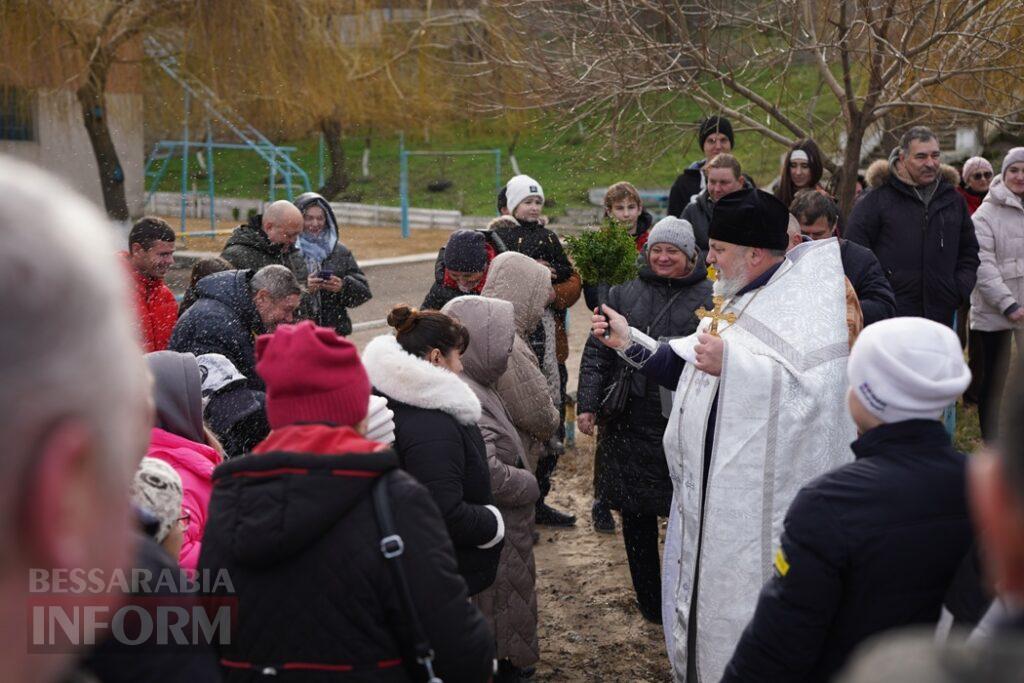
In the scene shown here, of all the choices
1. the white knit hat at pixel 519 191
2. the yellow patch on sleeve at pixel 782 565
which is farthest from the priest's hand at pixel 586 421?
the yellow patch on sleeve at pixel 782 565

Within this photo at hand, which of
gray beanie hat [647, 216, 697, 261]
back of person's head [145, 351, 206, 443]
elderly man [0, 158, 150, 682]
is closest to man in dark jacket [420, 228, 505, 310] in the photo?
gray beanie hat [647, 216, 697, 261]

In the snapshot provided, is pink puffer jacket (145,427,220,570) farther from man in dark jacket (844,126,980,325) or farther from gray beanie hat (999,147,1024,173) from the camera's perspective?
gray beanie hat (999,147,1024,173)

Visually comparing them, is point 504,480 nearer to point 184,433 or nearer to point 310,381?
point 184,433

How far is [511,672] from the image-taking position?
16.0 ft

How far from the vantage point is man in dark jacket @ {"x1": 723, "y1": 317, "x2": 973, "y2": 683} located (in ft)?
8.61

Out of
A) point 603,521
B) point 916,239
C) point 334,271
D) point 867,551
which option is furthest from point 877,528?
point 334,271

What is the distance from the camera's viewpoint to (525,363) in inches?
200

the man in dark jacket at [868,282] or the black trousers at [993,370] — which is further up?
the man in dark jacket at [868,282]

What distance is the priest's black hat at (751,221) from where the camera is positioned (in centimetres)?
418

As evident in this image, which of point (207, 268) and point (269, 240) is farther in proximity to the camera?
point (269, 240)

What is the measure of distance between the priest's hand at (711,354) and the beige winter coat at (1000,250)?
503 cm

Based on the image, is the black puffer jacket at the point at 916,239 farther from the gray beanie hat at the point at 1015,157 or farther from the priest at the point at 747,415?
the priest at the point at 747,415

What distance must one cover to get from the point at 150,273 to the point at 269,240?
0.98m

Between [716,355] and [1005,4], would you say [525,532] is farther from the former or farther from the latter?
[1005,4]
